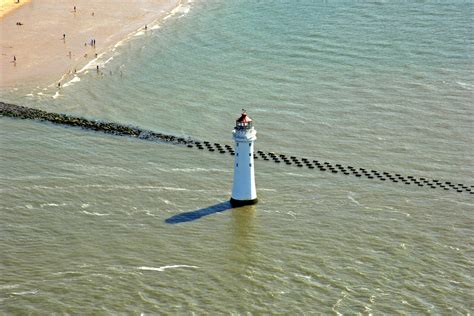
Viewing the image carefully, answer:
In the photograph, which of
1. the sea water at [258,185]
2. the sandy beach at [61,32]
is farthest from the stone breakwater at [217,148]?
the sandy beach at [61,32]

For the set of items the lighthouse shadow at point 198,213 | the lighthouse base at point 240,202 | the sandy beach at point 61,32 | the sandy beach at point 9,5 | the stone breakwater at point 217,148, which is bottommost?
the lighthouse shadow at point 198,213

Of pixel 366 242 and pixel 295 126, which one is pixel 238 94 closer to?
pixel 295 126

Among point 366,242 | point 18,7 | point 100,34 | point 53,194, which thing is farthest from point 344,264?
point 18,7

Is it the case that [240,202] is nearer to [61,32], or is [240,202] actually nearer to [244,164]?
[244,164]

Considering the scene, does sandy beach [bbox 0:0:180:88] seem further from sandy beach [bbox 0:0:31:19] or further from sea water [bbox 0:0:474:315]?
sea water [bbox 0:0:474:315]

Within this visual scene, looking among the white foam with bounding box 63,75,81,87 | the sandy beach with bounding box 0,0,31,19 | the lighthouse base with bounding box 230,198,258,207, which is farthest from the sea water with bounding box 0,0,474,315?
the sandy beach with bounding box 0,0,31,19

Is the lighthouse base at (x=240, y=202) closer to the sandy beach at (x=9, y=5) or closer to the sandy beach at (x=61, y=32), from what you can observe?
the sandy beach at (x=61, y=32)
